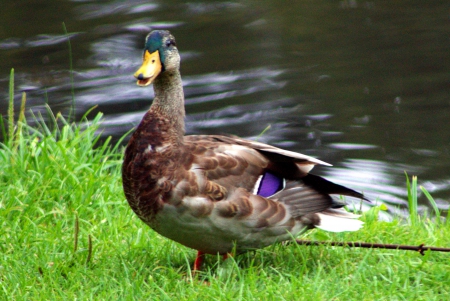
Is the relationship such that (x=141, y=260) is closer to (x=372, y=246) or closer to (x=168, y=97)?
(x=168, y=97)

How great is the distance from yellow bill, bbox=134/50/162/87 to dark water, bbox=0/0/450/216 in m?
3.13

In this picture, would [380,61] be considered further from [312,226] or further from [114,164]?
[312,226]

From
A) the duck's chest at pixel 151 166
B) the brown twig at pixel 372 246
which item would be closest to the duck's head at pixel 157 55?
the duck's chest at pixel 151 166

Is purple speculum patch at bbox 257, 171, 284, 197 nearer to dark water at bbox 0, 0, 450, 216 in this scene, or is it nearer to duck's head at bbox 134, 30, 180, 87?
duck's head at bbox 134, 30, 180, 87

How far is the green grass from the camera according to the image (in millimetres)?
3449

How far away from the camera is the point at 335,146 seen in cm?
723

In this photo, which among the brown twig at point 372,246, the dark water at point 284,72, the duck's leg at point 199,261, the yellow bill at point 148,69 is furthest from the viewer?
the dark water at point 284,72

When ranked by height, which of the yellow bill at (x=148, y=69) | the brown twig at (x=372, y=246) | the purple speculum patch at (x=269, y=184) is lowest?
the brown twig at (x=372, y=246)

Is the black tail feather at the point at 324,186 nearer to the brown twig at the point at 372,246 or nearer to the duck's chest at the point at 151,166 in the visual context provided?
the brown twig at the point at 372,246

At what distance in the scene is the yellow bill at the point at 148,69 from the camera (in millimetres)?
3428

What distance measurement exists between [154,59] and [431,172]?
154 inches

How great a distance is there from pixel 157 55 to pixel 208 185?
65cm

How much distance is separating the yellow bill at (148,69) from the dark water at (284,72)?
3133 millimetres

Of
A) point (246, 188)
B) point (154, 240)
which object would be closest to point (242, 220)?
point (246, 188)
